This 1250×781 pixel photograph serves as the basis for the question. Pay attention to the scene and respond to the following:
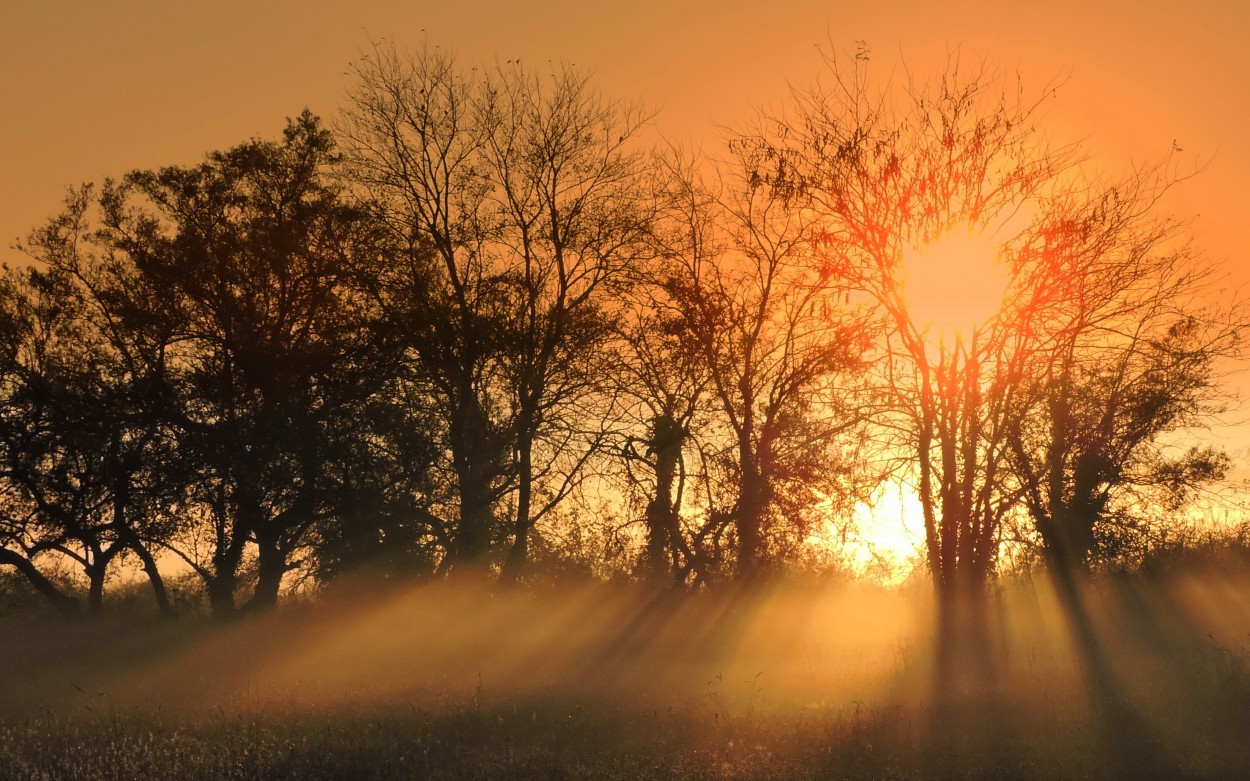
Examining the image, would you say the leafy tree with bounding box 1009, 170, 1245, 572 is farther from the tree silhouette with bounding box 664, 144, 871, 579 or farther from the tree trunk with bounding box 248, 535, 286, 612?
the tree trunk with bounding box 248, 535, 286, 612

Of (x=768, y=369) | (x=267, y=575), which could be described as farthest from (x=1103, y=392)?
(x=267, y=575)

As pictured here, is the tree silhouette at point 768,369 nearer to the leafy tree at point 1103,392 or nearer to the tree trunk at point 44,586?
the leafy tree at point 1103,392

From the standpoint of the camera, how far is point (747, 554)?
2434cm

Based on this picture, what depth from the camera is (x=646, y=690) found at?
693 inches

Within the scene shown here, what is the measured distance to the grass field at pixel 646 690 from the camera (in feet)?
43.4

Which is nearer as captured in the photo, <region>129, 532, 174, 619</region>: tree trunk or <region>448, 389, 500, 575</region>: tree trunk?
<region>448, 389, 500, 575</region>: tree trunk

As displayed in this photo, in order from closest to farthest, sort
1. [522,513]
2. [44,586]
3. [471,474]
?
[471,474]
[522,513]
[44,586]

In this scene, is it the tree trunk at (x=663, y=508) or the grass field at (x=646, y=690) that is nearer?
the grass field at (x=646, y=690)

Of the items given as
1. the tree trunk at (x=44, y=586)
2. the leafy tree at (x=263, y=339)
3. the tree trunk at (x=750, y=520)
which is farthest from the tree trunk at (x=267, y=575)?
the tree trunk at (x=750, y=520)

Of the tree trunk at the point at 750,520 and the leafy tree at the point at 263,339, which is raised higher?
the leafy tree at the point at 263,339

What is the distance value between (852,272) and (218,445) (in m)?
14.3

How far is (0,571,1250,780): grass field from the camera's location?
1322 cm

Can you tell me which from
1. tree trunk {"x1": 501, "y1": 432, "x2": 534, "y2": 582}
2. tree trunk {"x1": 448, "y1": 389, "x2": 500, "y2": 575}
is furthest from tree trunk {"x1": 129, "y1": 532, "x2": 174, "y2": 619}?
tree trunk {"x1": 501, "y1": 432, "x2": 534, "y2": 582}

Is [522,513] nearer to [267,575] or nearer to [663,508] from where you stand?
[663,508]
